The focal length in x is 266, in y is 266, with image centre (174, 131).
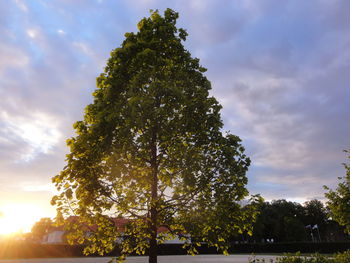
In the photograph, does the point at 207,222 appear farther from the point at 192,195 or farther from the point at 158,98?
the point at 158,98

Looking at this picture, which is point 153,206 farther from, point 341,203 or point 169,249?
point 169,249

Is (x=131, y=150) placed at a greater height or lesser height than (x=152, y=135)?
lesser

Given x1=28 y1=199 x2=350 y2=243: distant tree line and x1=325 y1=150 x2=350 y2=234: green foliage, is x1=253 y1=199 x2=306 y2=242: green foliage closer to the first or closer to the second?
x1=28 y1=199 x2=350 y2=243: distant tree line

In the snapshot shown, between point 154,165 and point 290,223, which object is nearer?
point 154,165

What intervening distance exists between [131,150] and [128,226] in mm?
3255

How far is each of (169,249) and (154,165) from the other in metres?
49.5

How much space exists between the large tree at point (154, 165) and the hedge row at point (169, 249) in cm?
3547

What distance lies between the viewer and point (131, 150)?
32.9 feet

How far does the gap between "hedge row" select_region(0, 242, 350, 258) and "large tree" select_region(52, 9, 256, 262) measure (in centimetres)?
3547

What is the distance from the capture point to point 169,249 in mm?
54781

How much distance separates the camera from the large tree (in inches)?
386

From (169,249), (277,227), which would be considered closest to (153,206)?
(169,249)

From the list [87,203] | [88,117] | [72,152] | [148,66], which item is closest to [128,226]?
[87,203]

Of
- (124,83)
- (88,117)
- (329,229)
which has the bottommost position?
(329,229)
